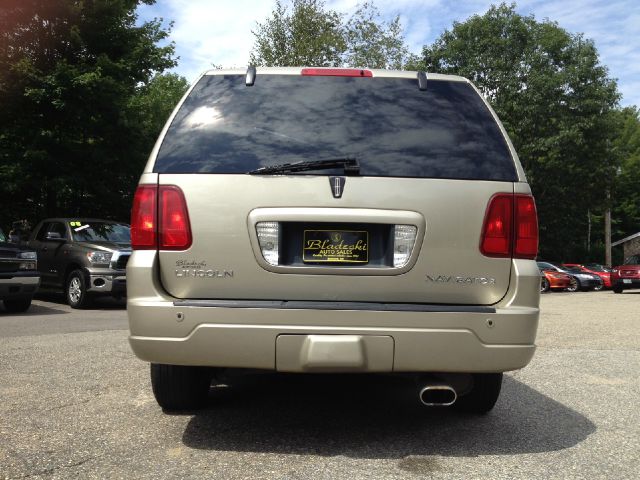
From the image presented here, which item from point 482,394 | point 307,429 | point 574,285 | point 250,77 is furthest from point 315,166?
point 574,285

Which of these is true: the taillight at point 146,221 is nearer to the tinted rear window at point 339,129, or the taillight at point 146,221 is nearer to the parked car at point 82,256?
the tinted rear window at point 339,129

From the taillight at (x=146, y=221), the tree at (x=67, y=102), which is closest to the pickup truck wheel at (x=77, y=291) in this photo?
the tree at (x=67, y=102)

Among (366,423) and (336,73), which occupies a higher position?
(336,73)

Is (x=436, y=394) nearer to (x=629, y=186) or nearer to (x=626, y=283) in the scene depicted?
(x=626, y=283)

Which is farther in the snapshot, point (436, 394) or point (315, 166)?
point (436, 394)

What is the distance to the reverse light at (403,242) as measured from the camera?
3.21 m

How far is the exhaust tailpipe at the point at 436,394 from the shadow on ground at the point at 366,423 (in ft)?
0.85

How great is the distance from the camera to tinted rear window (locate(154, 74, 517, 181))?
3271mm

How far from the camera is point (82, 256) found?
11.7m

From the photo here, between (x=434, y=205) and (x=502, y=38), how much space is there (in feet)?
105

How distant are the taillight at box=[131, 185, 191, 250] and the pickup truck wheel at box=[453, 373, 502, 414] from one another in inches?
75.0

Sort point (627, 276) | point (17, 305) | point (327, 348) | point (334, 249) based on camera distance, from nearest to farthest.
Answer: point (327, 348)
point (334, 249)
point (17, 305)
point (627, 276)

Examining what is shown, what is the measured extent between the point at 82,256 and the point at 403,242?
970cm

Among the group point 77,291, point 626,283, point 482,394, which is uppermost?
point 482,394
